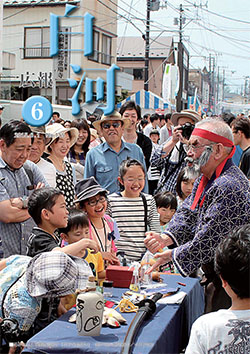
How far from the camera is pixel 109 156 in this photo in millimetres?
5664

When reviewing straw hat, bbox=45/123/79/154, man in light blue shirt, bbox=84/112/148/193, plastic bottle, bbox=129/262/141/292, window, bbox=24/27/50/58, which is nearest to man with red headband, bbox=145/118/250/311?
plastic bottle, bbox=129/262/141/292

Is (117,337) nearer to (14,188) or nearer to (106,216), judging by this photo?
(14,188)

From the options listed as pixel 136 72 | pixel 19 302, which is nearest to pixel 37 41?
pixel 136 72

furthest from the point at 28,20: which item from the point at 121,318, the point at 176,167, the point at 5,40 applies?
the point at 121,318

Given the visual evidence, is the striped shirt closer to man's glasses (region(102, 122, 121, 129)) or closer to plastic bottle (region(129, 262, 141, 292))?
plastic bottle (region(129, 262, 141, 292))

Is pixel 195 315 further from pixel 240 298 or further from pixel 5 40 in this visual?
pixel 5 40

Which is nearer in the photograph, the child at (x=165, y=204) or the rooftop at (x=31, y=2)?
the child at (x=165, y=204)

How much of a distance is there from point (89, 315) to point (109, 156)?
10.4ft

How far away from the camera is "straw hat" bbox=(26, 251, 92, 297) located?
294cm

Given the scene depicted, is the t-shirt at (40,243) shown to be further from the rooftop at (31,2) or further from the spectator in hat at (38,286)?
the rooftop at (31,2)

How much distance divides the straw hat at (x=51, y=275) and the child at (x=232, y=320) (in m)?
1.04

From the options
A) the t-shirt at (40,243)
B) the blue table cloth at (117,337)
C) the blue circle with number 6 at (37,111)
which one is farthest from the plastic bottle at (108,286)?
the blue circle with number 6 at (37,111)

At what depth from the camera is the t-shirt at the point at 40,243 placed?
3497 millimetres

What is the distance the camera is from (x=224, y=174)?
10.9 feet
